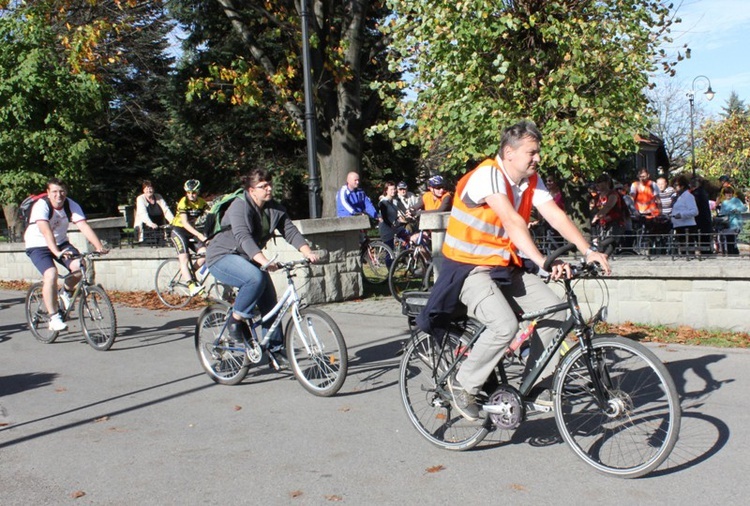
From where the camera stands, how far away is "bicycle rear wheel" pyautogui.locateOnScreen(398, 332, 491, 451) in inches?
204

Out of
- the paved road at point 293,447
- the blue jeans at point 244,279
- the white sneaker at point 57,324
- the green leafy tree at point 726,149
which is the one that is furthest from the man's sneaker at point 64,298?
the green leafy tree at point 726,149

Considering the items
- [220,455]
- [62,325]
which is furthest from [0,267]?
[220,455]

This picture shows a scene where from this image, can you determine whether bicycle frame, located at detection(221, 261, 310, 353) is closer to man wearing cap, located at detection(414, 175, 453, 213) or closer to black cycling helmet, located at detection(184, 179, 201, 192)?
man wearing cap, located at detection(414, 175, 453, 213)

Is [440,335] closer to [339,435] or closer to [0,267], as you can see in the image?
[339,435]

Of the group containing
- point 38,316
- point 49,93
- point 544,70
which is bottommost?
point 38,316

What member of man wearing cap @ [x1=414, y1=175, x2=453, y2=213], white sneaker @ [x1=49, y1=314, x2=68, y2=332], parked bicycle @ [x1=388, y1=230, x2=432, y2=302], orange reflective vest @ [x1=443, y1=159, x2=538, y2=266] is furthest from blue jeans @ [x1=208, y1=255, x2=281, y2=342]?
man wearing cap @ [x1=414, y1=175, x2=453, y2=213]

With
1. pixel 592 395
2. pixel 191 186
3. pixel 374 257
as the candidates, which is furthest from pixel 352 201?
pixel 592 395

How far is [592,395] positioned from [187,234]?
9.34 m

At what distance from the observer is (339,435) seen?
5594 mm

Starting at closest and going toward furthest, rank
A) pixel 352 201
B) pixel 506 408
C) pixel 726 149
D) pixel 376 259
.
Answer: pixel 506 408 → pixel 352 201 → pixel 376 259 → pixel 726 149

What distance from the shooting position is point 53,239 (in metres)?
9.14

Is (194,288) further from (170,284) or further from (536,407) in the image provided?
(536,407)

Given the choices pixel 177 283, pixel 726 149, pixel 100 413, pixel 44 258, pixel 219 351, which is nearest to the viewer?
pixel 100 413

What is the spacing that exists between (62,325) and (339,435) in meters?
5.08
